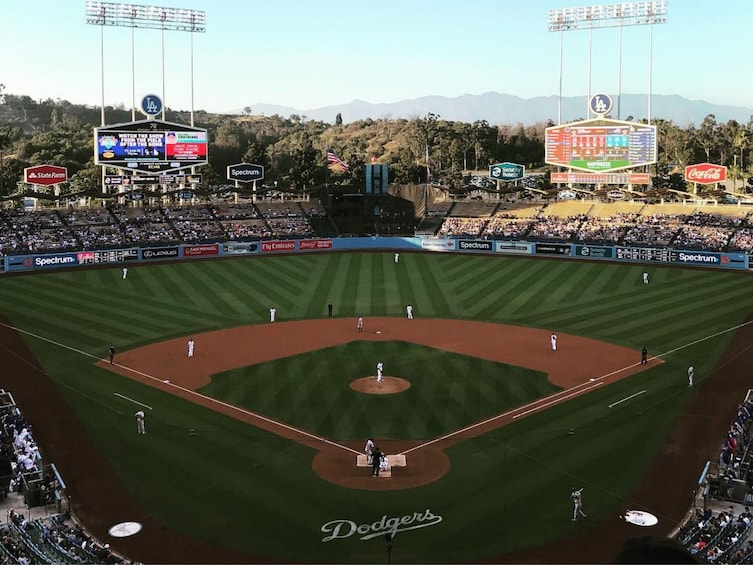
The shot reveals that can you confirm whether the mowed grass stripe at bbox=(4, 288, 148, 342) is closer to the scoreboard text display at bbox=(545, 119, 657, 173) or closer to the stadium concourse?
the stadium concourse

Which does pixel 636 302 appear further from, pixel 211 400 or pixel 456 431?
pixel 211 400

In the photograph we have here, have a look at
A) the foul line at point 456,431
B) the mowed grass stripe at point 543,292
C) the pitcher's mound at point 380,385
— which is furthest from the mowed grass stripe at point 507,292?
the pitcher's mound at point 380,385

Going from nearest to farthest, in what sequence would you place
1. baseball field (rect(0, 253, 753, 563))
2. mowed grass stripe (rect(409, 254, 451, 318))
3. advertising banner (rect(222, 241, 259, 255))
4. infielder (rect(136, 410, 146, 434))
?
baseball field (rect(0, 253, 753, 563)), infielder (rect(136, 410, 146, 434)), mowed grass stripe (rect(409, 254, 451, 318)), advertising banner (rect(222, 241, 259, 255))

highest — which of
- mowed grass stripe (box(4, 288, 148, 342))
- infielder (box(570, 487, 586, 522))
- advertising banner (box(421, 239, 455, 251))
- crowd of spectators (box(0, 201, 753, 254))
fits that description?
crowd of spectators (box(0, 201, 753, 254))

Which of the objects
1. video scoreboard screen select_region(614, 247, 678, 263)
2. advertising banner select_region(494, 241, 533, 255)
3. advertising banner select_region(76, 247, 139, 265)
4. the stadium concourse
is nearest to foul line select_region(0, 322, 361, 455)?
advertising banner select_region(76, 247, 139, 265)

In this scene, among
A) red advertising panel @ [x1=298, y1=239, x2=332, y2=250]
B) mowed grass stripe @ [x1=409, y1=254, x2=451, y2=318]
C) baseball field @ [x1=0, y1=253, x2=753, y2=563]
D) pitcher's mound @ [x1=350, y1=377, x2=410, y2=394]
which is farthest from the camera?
→ red advertising panel @ [x1=298, y1=239, x2=332, y2=250]

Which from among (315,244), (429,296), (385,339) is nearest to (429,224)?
(315,244)
